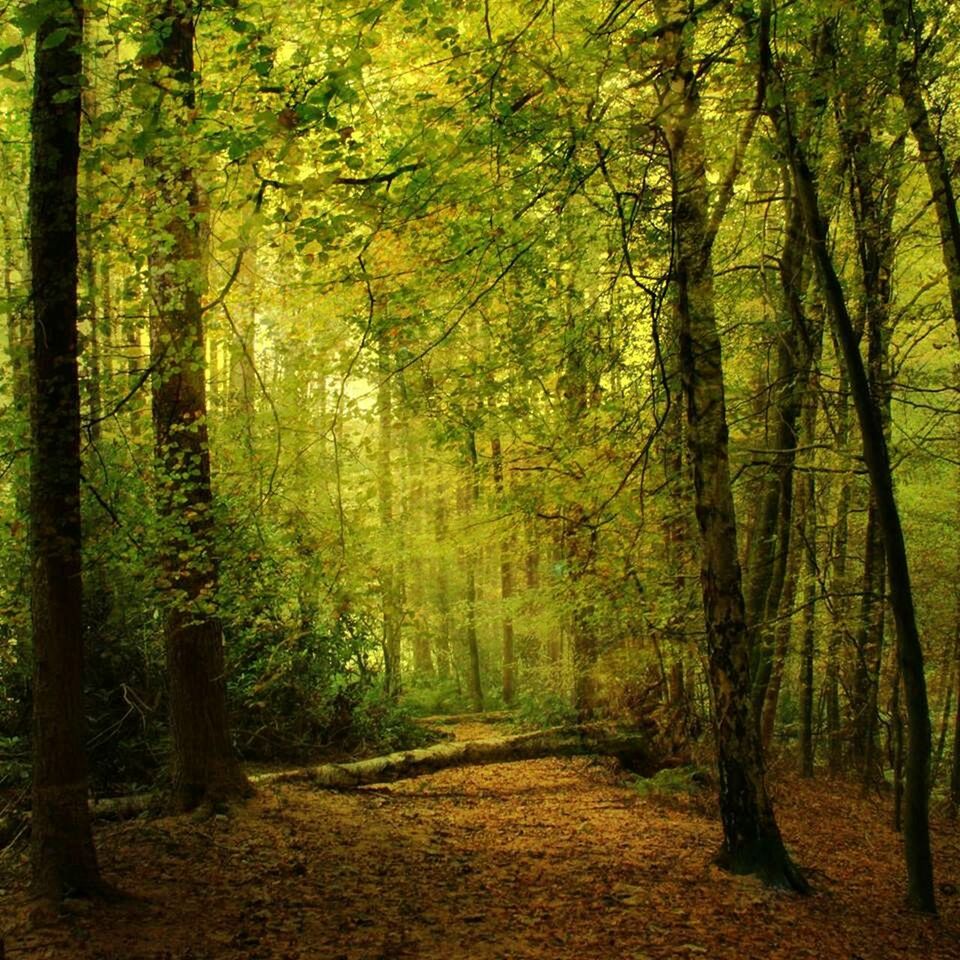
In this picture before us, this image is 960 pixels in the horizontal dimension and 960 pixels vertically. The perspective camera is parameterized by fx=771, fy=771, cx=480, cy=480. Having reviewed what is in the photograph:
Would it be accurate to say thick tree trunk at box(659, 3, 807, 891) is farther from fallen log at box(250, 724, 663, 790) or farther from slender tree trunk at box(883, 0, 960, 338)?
fallen log at box(250, 724, 663, 790)

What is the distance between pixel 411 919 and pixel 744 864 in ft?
8.01

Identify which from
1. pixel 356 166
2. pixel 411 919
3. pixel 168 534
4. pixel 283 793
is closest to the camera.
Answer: pixel 356 166

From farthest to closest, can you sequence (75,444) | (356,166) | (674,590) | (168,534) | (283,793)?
(674,590) → (283,793) → (168,534) → (75,444) → (356,166)

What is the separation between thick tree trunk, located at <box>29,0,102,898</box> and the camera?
4.21 metres

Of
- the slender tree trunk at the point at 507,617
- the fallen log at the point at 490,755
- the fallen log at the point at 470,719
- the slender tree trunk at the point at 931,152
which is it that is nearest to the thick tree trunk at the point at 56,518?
the fallen log at the point at 490,755

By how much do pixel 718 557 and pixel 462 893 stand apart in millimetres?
3026

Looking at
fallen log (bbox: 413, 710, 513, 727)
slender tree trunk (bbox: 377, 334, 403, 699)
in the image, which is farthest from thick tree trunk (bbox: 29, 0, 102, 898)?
fallen log (bbox: 413, 710, 513, 727)

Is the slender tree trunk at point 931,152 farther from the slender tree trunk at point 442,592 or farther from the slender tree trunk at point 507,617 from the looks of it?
the slender tree trunk at point 442,592

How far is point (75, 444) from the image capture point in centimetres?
430

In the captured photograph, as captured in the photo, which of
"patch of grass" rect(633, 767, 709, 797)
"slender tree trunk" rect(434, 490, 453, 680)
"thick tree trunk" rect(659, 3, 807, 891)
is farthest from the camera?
"slender tree trunk" rect(434, 490, 453, 680)

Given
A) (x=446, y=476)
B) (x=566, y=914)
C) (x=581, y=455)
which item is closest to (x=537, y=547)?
(x=581, y=455)

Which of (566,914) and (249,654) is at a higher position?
(249,654)

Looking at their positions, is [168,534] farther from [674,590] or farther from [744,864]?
[674,590]

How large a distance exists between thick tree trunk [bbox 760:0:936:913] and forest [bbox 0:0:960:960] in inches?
1.1
